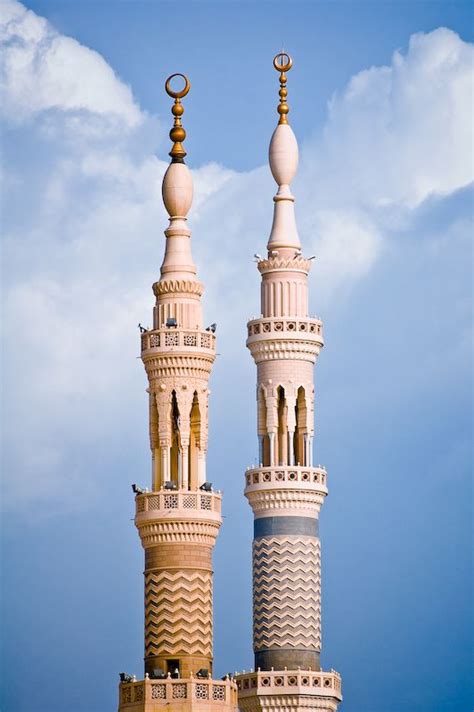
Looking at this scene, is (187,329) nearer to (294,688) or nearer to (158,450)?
(158,450)

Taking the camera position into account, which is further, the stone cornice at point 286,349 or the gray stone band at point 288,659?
the stone cornice at point 286,349

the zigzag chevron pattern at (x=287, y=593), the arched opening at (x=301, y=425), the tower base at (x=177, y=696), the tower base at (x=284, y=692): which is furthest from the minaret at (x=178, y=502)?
the arched opening at (x=301, y=425)

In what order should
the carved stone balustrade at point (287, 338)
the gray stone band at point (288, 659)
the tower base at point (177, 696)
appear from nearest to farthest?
1. the tower base at point (177, 696)
2. the gray stone band at point (288, 659)
3. the carved stone balustrade at point (287, 338)

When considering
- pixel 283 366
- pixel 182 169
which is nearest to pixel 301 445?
pixel 283 366

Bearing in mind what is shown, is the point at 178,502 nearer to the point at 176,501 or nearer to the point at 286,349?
the point at 176,501

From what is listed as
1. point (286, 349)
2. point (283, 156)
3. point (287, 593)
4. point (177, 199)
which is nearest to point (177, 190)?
point (177, 199)

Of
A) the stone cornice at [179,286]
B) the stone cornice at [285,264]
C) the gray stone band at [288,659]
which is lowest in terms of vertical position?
the gray stone band at [288,659]

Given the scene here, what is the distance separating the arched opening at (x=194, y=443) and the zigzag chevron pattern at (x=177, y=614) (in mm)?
2743

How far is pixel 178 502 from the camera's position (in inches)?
3440

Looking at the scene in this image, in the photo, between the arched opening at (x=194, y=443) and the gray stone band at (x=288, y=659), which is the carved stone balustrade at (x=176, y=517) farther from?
the gray stone band at (x=288, y=659)

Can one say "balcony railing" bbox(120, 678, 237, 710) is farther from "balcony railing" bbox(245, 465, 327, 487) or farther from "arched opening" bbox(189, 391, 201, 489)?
"balcony railing" bbox(245, 465, 327, 487)

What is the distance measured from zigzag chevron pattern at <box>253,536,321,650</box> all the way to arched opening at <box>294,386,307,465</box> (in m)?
2.48

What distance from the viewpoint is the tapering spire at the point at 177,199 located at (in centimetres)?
8981

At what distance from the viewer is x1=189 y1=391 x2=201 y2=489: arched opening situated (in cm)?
8838
